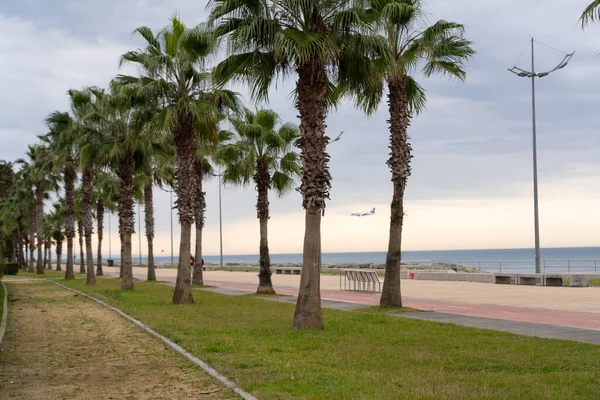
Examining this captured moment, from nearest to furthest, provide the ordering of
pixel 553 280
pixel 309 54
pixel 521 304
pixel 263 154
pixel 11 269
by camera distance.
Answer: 1. pixel 309 54
2. pixel 521 304
3. pixel 263 154
4. pixel 553 280
5. pixel 11 269

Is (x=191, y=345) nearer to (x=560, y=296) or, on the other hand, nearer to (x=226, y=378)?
(x=226, y=378)

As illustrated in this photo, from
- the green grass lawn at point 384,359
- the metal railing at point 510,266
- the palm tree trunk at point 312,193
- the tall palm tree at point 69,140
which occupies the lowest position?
the metal railing at point 510,266

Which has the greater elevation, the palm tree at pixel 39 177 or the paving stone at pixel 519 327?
the palm tree at pixel 39 177

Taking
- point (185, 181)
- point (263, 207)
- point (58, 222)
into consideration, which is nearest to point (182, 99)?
point (185, 181)

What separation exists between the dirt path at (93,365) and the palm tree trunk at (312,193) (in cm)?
328

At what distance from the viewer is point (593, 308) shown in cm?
2039

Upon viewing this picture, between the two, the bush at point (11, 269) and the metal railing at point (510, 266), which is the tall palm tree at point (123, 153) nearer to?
the metal railing at point (510, 266)

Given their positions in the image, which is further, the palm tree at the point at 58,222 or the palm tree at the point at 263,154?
the palm tree at the point at 58,222

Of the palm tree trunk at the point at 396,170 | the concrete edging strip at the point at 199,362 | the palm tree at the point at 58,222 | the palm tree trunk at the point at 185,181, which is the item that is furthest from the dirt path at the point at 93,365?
the palm tree at the point at 58,222

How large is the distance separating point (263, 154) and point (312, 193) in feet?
47.1

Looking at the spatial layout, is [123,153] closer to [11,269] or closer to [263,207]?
[263,207]

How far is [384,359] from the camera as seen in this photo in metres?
10.5

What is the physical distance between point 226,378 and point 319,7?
8.88 metres

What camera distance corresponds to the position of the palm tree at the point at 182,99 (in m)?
23.3
